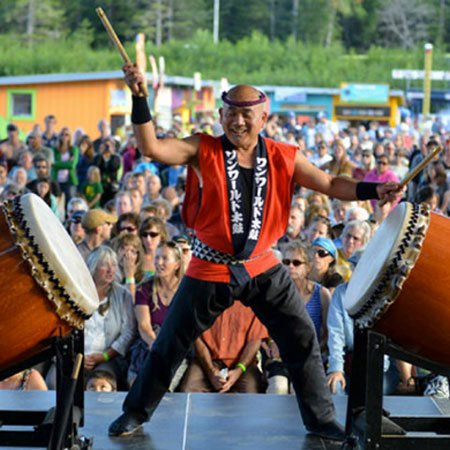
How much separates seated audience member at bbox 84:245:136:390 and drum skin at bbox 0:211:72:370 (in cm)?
188

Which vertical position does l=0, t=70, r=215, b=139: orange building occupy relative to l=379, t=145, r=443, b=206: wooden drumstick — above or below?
below

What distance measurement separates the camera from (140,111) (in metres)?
3.67

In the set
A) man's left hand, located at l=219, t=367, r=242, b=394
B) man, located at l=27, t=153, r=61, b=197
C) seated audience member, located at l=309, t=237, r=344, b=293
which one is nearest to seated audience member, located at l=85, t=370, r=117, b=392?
man's left hand, located at l=219, t=367, r=242, b=394

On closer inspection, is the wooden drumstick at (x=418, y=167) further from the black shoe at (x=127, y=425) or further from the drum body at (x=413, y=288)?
the black shoe at (x=127, y=425)

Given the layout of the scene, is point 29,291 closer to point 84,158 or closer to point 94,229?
point 94,229

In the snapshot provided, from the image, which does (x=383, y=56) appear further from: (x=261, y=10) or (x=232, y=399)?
(x=232, y=399)

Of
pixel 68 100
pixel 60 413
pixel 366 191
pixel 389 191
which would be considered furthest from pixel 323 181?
pixel 68 100

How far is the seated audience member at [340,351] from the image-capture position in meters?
4.92

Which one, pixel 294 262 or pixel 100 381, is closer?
pixel 100 381

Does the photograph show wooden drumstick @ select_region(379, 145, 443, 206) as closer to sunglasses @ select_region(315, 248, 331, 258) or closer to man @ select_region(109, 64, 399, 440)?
man @ select_region(109, 64, 399, 440)

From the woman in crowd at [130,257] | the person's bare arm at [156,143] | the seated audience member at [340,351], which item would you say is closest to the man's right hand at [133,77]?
the person's bare arm at [156,143]

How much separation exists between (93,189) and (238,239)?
6997 mm

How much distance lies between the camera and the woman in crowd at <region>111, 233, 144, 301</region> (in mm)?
6418

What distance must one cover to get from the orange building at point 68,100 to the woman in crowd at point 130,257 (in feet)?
59.8
